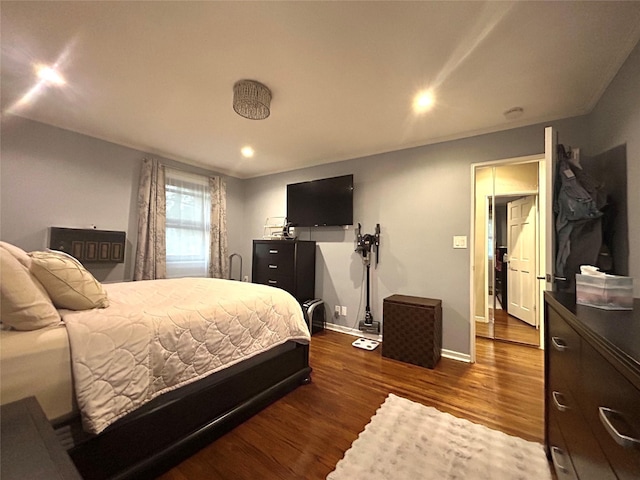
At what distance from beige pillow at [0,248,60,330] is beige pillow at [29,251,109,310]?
0.26 ft

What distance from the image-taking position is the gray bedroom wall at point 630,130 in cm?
149

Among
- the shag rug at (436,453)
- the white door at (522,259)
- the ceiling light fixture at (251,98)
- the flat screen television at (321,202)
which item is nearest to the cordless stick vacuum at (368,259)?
the flat screen television at (321,202)

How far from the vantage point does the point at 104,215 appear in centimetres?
315

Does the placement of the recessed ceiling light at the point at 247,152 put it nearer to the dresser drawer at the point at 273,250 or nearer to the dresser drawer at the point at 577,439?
Result: the dresser drawer at the point at 273,250

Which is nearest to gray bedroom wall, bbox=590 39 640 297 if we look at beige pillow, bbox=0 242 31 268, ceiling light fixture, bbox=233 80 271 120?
ceiling light fixture, bbox=233 80 271 120

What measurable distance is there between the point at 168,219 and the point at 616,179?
4.54 meters

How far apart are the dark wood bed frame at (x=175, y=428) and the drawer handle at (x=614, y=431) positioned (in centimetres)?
167

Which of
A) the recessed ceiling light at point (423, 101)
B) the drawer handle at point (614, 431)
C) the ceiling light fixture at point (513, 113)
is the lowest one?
the drawer handle at point (614, 431)

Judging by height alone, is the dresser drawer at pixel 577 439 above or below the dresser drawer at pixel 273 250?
below

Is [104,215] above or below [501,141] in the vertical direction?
below

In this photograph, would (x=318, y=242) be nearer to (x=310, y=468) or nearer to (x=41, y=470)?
(x=310, y=468)

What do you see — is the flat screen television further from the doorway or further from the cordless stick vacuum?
the doorway

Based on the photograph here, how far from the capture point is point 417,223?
3098mm

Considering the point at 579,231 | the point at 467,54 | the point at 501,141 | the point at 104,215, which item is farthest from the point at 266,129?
the point at 579,231
